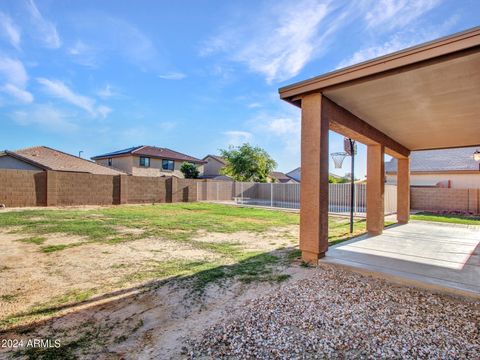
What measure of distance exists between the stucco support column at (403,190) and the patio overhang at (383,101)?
2.96 metres

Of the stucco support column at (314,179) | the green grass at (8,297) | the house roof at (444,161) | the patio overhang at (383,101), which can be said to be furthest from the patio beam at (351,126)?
the house roof at (444,161)

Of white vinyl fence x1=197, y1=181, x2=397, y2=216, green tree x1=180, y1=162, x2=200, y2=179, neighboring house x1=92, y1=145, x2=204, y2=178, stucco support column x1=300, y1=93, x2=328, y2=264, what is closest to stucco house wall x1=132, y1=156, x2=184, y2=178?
neighboring house x1=92, y1=145, x2=204, y2=178

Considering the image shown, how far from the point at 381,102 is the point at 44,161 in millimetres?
22765

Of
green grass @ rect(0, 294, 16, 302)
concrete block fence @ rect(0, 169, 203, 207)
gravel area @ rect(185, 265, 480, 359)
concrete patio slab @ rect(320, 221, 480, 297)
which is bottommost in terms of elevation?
green grass @ rect(0, 294, 16, 302)

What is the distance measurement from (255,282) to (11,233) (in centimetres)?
724

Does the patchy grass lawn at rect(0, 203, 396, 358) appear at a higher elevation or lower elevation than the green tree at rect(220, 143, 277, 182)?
Result: lower

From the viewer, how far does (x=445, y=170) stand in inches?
647

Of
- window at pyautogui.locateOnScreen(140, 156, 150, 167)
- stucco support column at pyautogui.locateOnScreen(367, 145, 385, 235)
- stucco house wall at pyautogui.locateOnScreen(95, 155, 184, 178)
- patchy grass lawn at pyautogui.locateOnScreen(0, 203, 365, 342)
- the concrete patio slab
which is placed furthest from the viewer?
window at pyautogui.locateOnScreen(140, 156, 150, 167)

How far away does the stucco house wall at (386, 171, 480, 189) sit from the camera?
1574cm

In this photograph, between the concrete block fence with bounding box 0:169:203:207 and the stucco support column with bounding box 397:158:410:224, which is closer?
the stucco support column with bounding box 397:158:410:224

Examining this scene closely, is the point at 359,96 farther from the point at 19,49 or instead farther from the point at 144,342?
the point at 19,49

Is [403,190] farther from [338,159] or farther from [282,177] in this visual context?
[282,177]

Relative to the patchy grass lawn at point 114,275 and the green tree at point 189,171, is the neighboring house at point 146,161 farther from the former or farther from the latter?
the patchy grass lawn at point 114,275

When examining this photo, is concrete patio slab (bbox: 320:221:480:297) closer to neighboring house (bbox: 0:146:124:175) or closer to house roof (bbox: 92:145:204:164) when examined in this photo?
neighboring house (bbox: 0:146:124:175)
